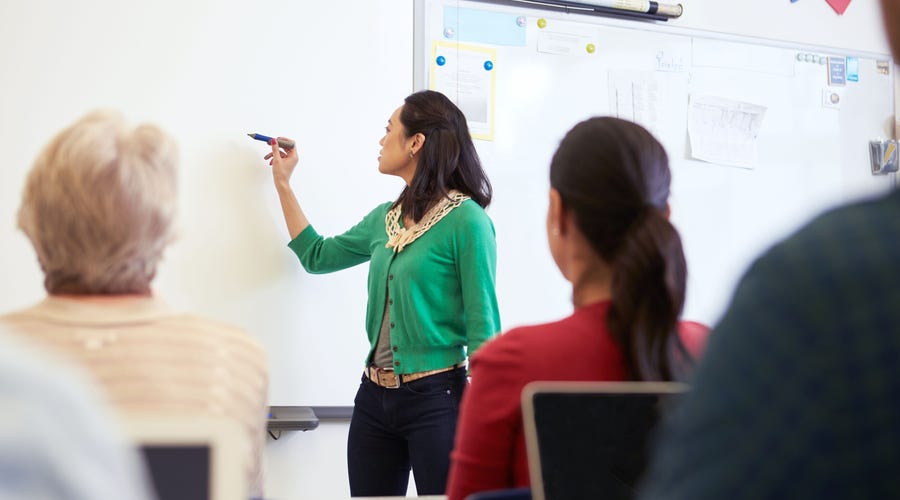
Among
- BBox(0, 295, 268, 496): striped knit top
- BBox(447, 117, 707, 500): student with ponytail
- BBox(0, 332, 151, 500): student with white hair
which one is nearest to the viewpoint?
BBox(0, 332, 151, 500): student with white hair

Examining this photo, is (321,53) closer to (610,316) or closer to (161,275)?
(161,275)

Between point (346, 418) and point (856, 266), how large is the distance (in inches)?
90.7

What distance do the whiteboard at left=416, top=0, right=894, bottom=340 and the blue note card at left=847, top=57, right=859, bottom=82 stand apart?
0.02m

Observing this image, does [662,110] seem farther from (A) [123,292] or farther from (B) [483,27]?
(A) [123,292]

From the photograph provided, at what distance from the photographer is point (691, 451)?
1.72 feet

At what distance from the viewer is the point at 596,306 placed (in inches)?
51.3

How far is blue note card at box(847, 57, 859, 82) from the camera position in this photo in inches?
137

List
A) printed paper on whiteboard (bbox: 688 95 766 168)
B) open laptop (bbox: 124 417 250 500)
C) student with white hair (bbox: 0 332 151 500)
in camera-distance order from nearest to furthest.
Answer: student with white hair (bbox: 0 332 151 500)
open laptop (bbox: 124 417 250 500)
printed paper on whiteboard (bbox: 688 95 766 168)

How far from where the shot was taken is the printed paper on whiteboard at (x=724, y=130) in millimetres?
3270

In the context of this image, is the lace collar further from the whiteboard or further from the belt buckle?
the whiteboard

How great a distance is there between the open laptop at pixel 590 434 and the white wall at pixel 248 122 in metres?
1.67

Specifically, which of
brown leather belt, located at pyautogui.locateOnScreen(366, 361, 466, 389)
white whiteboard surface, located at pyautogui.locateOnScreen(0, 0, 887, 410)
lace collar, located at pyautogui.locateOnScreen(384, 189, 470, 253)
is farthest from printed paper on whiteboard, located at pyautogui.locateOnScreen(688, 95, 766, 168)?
brown leather belt, located at pyautogui.locateOnScreen(366, 361, 466, 389)

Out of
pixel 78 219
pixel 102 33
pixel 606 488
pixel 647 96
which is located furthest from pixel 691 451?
pixel 647 96

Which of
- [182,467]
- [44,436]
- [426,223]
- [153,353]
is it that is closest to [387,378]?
[426,223]
